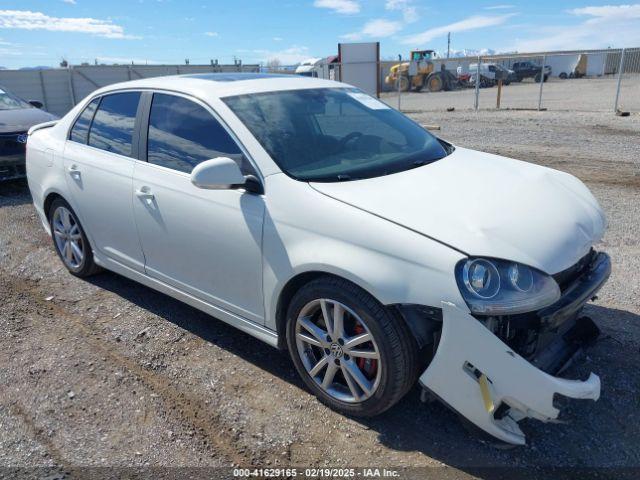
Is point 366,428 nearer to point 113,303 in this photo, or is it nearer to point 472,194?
point 472,194

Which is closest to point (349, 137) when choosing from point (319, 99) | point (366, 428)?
point (319, 99)

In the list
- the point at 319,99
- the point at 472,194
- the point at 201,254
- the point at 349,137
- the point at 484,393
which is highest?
the point at 319,99

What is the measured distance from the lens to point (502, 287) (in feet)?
7.56

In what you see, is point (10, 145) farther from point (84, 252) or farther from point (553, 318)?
point (553, 318)

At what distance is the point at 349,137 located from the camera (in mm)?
3467

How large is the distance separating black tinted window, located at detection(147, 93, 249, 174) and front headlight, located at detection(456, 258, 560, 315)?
1.41m

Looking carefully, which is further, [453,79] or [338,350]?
[453,79]

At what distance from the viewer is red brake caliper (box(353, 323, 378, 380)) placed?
8.75 feet

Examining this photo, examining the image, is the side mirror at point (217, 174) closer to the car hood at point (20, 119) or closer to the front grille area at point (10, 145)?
the front grille area at point (10, 145)

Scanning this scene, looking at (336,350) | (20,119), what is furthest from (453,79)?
(336,350)

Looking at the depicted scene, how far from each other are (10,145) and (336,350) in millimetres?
7084

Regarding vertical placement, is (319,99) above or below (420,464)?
above

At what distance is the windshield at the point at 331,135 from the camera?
10.0 feet

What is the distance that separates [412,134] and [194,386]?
88.8 inches
